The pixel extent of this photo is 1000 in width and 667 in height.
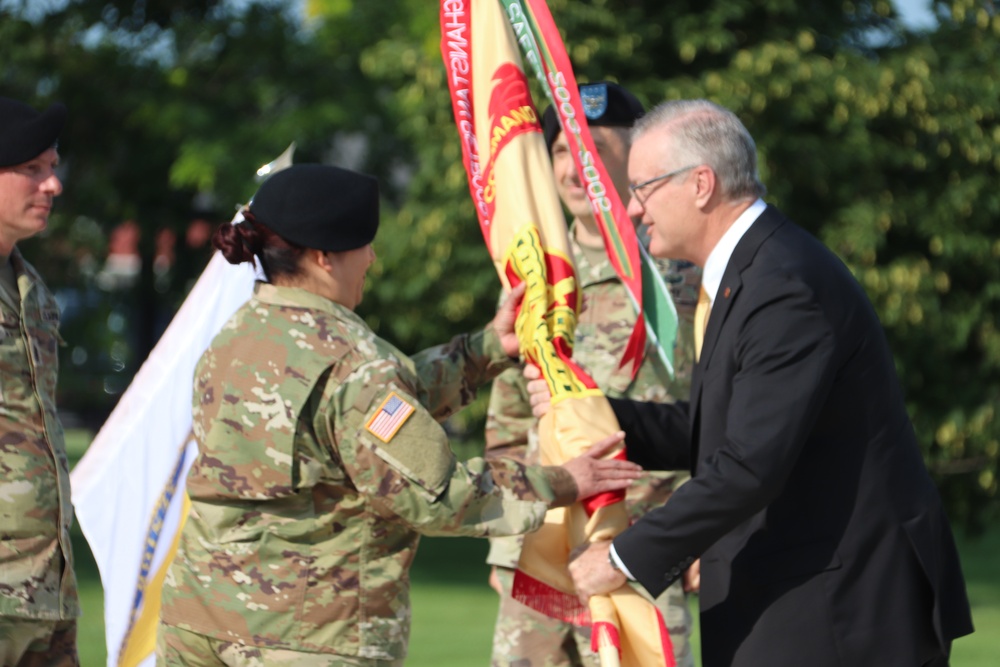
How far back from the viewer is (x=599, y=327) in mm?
4590

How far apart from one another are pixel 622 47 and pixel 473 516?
679 cm

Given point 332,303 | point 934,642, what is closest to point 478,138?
point 332,303

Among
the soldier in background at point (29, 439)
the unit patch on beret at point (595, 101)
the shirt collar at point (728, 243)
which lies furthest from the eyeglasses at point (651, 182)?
the soldier in background at point (29, 439)

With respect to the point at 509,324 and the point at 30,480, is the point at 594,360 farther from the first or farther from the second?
the point at 30,480

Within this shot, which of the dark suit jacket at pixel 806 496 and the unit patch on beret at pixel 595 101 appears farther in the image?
the unit patch on beret at pixel 595 101

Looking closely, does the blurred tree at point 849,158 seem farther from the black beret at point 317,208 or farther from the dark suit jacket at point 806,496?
the dark suit jacket at point 806,496

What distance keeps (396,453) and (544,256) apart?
0.98 meters

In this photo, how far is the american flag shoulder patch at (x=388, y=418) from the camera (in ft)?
10.6

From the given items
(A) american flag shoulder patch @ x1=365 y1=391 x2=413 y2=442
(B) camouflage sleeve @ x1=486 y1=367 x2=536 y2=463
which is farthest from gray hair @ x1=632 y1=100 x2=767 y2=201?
(B) camouflage sleeve @ x1=486 y1=367 x2=536 y2=463

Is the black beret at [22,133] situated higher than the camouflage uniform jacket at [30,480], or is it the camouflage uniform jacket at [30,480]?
the black beret at [22,133]

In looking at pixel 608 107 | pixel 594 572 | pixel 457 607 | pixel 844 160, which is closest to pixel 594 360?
pixel 608 107

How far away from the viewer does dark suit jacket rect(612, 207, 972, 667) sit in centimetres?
312

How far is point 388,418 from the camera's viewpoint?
3242 mm

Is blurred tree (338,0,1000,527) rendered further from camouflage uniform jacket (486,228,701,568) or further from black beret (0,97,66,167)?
black beret (0,97,66,167)
